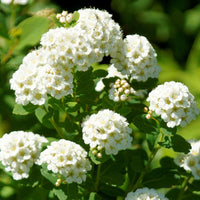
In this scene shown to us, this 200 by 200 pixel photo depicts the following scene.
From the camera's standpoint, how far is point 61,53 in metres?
1.96

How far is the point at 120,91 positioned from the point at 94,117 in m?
A: 0.24

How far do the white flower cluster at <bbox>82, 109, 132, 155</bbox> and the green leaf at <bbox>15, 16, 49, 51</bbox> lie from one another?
0.99m

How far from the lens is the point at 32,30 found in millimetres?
2809

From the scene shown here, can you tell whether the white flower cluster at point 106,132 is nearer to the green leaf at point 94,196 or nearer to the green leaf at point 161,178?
the green leaf at point 94,196

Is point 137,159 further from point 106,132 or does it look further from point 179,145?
point 106,132

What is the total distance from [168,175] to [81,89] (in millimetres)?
Result: 774

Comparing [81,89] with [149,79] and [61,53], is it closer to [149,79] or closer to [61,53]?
[61,53]

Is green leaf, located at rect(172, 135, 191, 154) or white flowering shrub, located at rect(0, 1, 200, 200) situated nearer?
white flowering shrub, located at rect(0, 1, 200, 200)

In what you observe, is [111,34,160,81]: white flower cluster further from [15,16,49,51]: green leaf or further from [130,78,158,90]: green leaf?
[15,16,49,51]: green leaf

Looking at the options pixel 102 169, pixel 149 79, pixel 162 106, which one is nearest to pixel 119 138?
pixel 162 106

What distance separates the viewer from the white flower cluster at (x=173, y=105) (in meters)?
2.01

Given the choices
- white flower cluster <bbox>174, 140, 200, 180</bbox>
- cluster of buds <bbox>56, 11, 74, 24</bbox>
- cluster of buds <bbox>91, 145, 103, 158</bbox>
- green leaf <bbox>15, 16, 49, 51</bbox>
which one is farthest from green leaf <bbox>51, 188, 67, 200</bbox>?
green leaf <bbox>15, 16, 49, 51</bbox>

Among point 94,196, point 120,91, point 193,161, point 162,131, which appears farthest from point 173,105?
point 94,196

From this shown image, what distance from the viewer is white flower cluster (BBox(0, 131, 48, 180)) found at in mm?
2027
